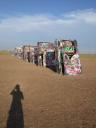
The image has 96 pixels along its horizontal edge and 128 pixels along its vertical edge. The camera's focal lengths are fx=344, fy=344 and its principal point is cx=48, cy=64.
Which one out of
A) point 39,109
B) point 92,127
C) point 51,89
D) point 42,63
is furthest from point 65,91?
point 42,63

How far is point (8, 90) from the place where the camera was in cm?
1964

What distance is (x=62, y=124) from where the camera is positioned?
440 inches

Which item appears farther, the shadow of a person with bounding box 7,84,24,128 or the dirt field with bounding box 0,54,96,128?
the dirt field with bounding box 0,54,96,128

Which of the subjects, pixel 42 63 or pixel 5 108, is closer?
pixel 5 108

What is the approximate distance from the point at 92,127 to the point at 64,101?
497 cm

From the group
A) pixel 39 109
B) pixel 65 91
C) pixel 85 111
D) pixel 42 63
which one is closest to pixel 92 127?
pixel 85 111

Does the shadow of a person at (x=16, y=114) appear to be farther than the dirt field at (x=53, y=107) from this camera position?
No

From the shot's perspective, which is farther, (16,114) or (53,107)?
(53,107)

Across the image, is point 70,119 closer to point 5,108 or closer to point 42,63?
point 5,108

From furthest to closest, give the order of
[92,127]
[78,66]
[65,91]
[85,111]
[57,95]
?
[78,66] < [65,91] < [57,95] < [85,111] < [92,127]

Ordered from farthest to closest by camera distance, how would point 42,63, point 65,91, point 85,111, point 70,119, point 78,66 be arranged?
point 42,63, point 78,66, point 65,91, point 85,111, point 70,119

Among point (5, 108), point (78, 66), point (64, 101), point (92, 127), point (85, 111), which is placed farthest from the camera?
point (78, 66)

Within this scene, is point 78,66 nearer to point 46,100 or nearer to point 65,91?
point 65,91

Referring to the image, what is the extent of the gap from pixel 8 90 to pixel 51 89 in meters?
2.47
